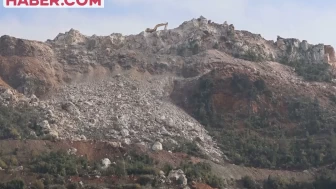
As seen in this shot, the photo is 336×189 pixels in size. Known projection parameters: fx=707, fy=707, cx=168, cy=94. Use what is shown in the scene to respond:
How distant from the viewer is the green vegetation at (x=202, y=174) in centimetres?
4512

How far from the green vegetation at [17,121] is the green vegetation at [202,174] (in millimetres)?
10811

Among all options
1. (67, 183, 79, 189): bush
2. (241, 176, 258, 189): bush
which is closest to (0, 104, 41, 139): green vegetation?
(67, 183, 79, 189): bush

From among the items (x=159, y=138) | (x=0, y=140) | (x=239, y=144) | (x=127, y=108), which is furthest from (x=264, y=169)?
(x=0, y=140)

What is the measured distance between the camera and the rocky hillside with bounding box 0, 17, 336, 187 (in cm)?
5128

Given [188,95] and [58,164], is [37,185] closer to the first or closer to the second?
[58,164]

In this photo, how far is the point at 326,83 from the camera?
207 feet

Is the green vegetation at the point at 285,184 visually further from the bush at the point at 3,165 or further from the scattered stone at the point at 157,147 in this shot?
the bush at the point at 3,165

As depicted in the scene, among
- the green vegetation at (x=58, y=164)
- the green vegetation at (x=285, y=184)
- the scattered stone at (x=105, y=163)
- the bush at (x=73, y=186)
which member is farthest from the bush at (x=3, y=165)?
the green vegetation at (x=285, y=184)

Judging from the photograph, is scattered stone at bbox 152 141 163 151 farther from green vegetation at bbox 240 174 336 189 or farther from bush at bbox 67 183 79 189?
bush at bbox 67 183 79 189

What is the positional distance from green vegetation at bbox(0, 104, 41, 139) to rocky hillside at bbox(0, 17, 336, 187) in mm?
72

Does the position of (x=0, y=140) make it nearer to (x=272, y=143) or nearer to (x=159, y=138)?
(x=159, y=138)

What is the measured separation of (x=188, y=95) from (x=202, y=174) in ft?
49.5

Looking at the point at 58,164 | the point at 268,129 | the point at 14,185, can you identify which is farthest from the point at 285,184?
the point at 14,185

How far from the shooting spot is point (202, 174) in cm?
4575
